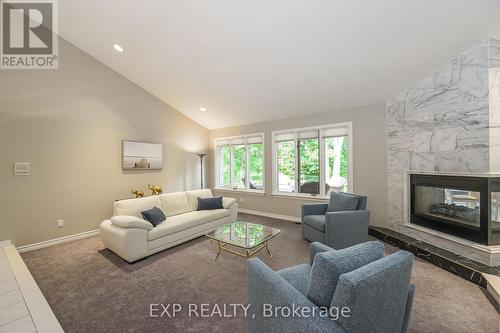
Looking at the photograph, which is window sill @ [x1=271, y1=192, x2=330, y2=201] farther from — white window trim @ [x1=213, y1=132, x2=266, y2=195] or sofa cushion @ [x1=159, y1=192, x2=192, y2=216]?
Result: sofa cushion @ [x1=159, y1=192, x2=192, y2=216]

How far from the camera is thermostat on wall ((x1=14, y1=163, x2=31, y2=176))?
3.33 m

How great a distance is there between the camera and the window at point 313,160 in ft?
14.6

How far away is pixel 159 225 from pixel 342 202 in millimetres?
3025

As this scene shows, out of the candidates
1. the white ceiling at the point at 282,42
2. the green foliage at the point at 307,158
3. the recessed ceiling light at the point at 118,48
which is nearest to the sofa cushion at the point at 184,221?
the green foliage at the point at 307,158

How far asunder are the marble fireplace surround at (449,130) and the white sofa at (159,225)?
3255 mm

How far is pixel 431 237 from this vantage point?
3.19m

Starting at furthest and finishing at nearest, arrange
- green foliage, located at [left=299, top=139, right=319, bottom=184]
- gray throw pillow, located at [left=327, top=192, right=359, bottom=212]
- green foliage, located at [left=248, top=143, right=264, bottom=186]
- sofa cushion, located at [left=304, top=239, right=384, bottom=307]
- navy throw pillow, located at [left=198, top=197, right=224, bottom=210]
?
green foliage, located at [left=248, top=143, right=264, bottom=186], green foliage, located at [left=299, top=139, right=319, bottom=184], navy throw pillow, located at [left=198, top=197, right=224, bottom=210], gray throw pillow, located at [left=327, top=192, right=359, bottom=212], sofa cushion, located at [left=304, top=239, right=384, bottom=307]

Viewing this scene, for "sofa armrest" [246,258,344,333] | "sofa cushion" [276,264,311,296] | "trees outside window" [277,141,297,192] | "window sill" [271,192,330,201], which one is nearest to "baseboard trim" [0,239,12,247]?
"sofa armrest" [246,258,344,333]

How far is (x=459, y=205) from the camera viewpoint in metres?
3.00

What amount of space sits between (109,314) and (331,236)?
281 centimetres

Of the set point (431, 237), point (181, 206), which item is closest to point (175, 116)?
point (181, 206)

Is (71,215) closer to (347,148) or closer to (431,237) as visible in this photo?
(347,148)

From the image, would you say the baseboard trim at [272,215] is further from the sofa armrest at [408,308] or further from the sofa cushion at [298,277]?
the sofa armrest at [408,308]

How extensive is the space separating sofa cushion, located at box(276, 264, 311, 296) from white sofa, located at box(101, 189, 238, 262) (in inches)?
84.0
